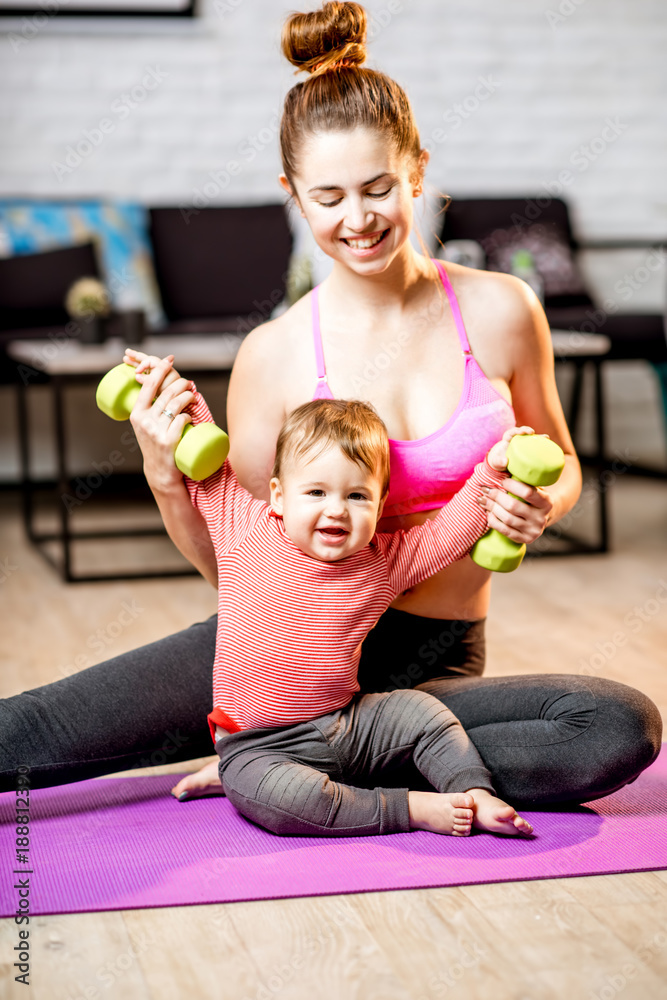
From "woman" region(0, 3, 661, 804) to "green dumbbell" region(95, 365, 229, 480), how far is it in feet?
0.10

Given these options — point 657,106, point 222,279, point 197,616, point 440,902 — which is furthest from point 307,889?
point 657,106

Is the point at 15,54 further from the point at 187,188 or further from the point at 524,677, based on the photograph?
the point at 524,677

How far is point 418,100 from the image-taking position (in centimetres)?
440

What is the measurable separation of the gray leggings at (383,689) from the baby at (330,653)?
0.06 meters

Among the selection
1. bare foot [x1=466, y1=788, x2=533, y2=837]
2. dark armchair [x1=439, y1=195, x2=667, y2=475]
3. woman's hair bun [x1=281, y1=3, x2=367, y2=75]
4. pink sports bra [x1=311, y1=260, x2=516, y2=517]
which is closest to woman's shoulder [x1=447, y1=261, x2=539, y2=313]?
pink sports bra [x1=311, y1=260, x2=516, y2=517]

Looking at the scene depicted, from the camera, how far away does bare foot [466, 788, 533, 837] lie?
133cm

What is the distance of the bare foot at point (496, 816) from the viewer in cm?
133

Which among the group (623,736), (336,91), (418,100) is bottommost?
(623,736)

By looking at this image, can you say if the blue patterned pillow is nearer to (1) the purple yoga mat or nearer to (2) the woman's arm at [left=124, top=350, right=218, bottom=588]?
(2) the woman's arm at [left=124, top=350, right=218, bottom=588]

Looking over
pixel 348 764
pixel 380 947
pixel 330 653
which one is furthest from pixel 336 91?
pixel 380 947

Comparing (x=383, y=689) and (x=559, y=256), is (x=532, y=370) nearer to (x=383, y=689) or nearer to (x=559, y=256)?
(x=383, y=689)

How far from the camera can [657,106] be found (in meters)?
4.56

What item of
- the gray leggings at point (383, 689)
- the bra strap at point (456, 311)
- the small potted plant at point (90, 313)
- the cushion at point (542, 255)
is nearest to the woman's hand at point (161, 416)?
the gray leggings at point (383, 689)

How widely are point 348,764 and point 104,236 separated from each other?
306 cm
